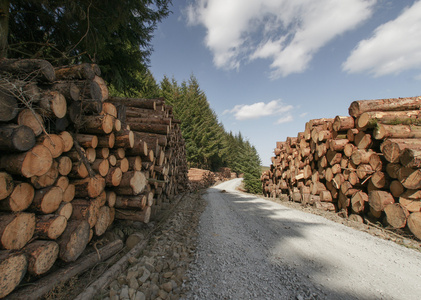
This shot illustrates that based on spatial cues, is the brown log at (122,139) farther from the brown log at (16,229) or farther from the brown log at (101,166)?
the brown log at (16,229)

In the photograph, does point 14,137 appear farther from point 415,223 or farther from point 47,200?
point 415,223

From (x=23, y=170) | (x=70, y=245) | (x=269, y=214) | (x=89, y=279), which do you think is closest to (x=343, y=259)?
(x=269, y=214)

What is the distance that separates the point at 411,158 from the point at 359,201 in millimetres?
1733

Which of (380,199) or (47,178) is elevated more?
(47,178)

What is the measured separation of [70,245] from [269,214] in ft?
16.2

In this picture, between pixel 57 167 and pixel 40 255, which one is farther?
pixel 57 167

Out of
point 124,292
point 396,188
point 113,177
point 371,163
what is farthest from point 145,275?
point 371,163

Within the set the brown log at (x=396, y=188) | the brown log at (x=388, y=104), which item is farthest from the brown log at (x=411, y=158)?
the brown log at (x=388, y=104)

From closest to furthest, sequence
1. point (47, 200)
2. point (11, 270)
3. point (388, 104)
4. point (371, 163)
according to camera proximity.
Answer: point (11, 270) → point (47, 200) → point (371, 163) → point (388, 104)

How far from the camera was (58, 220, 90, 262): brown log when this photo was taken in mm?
2162

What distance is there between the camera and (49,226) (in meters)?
2.05

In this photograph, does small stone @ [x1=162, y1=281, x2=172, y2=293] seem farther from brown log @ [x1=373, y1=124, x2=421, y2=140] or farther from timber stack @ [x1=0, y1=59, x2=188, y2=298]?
brown log @ [x1=373, y1=124, x2=421, y2=140]

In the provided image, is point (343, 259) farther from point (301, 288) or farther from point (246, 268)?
point (246, 268)

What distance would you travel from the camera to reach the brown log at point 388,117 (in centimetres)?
488
